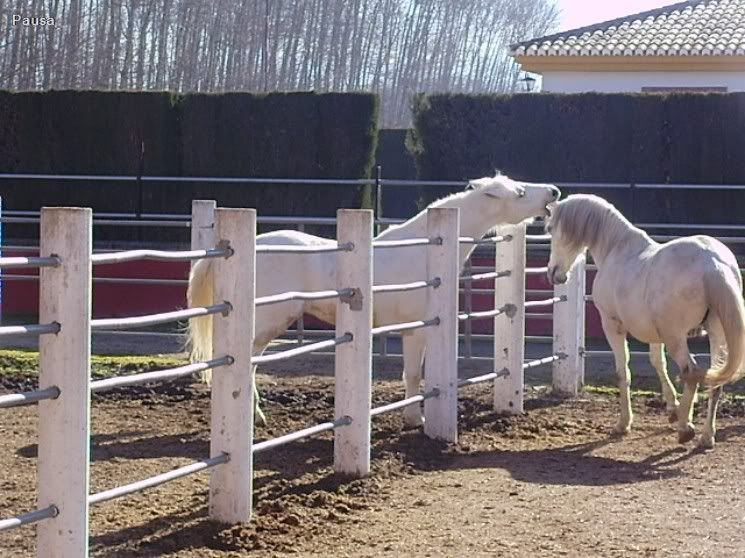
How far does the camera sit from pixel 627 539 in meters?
4.70

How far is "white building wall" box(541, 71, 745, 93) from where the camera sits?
2086cm

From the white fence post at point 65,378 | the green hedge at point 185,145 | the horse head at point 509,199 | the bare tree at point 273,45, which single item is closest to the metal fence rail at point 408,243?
the horse head at point 509,199

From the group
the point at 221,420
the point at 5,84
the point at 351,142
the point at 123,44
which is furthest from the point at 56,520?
the point at 123,44

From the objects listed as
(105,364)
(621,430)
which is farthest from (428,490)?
(105,364)

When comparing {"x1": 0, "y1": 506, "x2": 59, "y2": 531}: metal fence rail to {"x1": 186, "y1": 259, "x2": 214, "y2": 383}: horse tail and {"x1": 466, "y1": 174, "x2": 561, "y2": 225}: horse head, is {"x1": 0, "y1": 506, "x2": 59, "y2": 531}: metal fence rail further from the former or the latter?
{"x1": 466, "y1": 174, "x2": 561, "y2": 225}: horse head

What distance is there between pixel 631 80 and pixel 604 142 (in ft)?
23.1

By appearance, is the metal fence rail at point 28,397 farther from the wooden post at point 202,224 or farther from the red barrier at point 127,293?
the red barrier at point 127,293

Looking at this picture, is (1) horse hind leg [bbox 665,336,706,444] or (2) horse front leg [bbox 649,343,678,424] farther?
(2) horse front leg [bbox 649,343,678,424]

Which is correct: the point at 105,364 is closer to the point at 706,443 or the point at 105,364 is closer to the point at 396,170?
the point at 706,443

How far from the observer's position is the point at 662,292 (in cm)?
680

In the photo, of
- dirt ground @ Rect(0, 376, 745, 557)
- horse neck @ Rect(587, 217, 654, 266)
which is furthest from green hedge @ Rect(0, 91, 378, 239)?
horse neck @ Rect(587, 217, 654, 266)

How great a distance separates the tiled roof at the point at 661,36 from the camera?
2091cm

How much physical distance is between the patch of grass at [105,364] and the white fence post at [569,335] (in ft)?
9.88

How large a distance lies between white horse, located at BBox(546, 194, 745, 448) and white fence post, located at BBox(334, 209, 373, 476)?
1.90m
